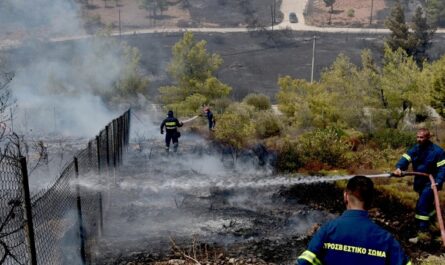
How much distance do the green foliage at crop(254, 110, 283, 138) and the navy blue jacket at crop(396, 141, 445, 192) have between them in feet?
33.1

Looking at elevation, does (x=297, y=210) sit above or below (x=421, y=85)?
below

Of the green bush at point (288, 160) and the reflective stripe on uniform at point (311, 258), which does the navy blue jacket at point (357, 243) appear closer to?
the reflective stripe on uniform at point (311, 258)

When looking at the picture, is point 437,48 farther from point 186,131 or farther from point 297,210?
point 297,210

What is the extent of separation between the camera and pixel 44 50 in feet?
159

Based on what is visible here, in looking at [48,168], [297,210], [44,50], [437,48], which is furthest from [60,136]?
[437,48]

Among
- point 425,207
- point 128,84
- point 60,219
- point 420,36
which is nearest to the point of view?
point 60,219

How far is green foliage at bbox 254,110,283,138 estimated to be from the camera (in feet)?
55.6

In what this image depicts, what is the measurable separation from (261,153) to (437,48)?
40988 millimetres

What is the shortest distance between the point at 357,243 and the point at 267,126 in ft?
47.3

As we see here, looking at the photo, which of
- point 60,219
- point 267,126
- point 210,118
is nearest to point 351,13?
point 267,126

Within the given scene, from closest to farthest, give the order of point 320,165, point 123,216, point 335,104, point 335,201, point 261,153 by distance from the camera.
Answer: point 123,216 → point 335,201 → point 320,165 → point 261,153 → point 335,104

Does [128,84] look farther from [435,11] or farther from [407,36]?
[435,11]

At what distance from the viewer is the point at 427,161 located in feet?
22.1

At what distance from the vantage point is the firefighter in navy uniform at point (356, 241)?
2760mm
